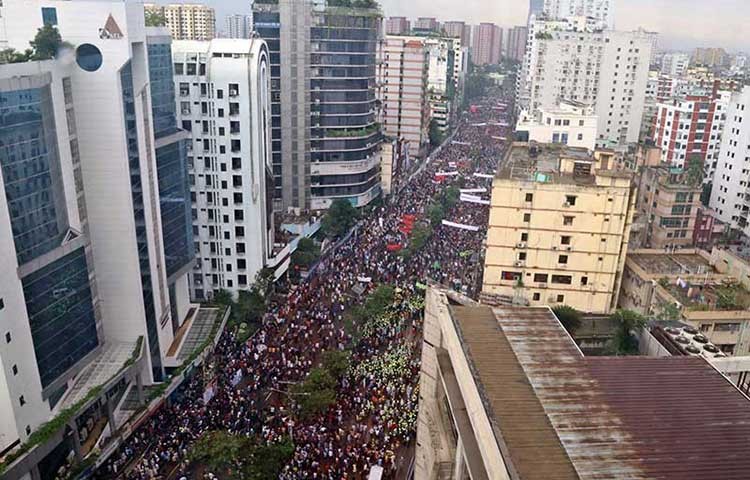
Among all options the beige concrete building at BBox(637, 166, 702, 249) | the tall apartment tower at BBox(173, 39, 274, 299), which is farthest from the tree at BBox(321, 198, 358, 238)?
the beige concrete building at BBox(637, 166, 702, 249)

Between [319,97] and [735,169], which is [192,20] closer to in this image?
[319,97]

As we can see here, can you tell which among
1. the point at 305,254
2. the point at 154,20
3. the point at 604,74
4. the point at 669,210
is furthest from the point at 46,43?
the point at 604,74

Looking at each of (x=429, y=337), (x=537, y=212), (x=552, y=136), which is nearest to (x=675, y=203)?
(x=552, y=136)

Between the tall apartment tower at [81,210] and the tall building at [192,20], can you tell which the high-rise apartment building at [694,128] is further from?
the tall building at [192,20]

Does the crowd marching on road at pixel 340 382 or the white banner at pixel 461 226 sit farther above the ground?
the white banner at pixel 461 226

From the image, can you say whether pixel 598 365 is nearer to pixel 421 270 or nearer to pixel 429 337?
pixel 429 337

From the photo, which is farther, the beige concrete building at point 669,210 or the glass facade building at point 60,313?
the beige concrete building at point 669,210

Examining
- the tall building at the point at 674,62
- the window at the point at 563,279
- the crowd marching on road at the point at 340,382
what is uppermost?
the tall building at the point at 674,62

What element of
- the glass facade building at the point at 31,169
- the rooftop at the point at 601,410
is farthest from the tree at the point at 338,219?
the rooftop at the point at 601,410

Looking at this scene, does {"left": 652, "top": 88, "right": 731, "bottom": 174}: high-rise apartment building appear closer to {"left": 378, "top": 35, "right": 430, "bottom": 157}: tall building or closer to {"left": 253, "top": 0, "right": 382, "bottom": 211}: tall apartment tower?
{"left": 378, "top": 35, "right": 430, "bottom": 157}: tall building
